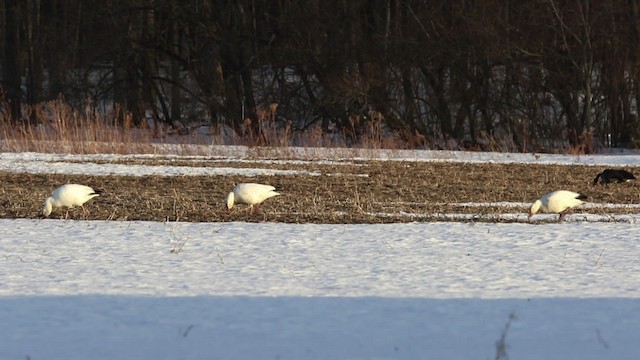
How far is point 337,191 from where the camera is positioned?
53.2 ft

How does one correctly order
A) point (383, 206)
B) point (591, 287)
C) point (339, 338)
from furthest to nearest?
point (383, 206) < point (591, 287) < point (339, 338)

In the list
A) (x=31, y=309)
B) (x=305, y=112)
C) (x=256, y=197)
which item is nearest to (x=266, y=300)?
(x=31, y=309)

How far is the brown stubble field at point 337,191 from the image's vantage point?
1291 cm

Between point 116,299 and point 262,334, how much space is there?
1.32 metres

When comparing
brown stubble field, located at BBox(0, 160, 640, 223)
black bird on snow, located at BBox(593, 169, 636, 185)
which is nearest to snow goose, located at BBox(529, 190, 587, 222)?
brown stubble field, located at BBox(0, 160, 640, 223)

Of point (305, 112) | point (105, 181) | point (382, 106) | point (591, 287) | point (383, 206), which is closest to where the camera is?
point (591, 287)

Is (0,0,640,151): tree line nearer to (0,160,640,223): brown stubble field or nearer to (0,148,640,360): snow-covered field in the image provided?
(0,160,640,223): brown stubble field

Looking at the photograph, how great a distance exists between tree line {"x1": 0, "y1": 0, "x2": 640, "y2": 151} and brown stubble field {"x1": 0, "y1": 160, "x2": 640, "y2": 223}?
8.01m

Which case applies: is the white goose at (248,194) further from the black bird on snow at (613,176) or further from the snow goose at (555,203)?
the black bird on snow at (613,176)

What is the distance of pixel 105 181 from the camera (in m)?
17.5

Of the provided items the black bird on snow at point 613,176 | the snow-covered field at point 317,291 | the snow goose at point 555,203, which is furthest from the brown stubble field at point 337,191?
the snow-covered field at point 317,291

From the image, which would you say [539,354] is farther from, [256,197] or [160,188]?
[160,188]

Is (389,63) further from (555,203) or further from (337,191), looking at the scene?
(555,203)

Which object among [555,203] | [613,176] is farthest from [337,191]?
[555,203]
